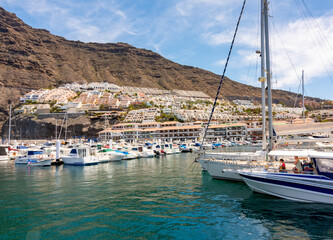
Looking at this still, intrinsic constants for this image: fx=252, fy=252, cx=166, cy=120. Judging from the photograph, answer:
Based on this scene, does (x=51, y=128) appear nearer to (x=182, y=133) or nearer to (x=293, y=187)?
(x=182, y=133)

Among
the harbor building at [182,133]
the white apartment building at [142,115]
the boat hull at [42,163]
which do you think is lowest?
the boat hull at [42,163]

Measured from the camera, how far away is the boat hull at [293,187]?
14.0m

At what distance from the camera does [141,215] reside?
13.9 metres

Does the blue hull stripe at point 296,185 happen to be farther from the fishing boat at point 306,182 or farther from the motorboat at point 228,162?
the motorboat at point 228,162

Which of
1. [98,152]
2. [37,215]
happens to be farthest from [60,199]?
[98,152]

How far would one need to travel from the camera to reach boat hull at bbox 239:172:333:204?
553 inches

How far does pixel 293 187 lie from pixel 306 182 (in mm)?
812

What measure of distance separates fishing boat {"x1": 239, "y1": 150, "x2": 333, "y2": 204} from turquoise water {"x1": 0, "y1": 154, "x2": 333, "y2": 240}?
505 mm

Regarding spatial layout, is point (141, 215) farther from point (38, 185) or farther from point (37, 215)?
point (38, 185)

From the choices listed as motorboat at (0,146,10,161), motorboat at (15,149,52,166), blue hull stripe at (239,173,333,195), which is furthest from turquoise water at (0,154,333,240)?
motorboat at (0,146,10,161)

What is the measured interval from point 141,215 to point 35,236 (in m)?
5.20

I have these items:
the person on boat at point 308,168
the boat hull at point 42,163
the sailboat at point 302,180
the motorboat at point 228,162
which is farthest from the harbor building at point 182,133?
the person on boat at point 308,168

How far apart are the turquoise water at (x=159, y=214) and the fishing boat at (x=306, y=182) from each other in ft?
1.66

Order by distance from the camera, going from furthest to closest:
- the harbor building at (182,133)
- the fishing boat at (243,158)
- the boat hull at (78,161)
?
the harbor building at (182,133) → the boat hull at (78,161) → the fishing boat at (243,158)
